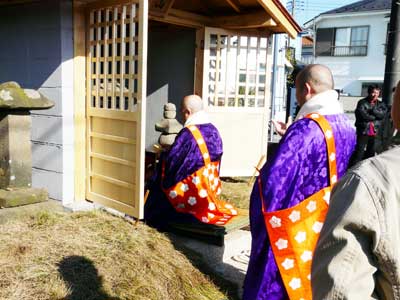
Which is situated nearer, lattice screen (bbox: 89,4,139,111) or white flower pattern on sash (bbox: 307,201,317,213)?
white flower pattern on sash (bbox: 307,201,317,213)

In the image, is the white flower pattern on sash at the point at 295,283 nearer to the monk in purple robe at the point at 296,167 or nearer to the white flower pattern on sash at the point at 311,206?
the monk in purple robe at the point at 296,167

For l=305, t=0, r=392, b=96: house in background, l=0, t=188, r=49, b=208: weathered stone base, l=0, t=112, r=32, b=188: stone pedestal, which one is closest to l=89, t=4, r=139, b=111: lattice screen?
l=0, t=112, r=32, b=188: stone pedestal

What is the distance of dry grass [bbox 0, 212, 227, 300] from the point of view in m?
3.06

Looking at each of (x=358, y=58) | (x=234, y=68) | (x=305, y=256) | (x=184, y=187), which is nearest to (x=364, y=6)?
(x=358, y=58)

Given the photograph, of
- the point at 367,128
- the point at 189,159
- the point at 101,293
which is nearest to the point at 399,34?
the point at 367,128

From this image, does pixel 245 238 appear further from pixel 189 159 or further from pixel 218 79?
pixel 218 79

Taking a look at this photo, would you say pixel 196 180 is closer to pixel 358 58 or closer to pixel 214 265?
pixel 214 265

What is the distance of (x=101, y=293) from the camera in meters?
3.08

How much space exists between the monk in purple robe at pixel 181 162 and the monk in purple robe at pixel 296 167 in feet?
5.02

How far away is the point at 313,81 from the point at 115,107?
2.33 meters

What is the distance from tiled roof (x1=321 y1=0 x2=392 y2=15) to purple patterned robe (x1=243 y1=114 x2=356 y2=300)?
26.0 meters

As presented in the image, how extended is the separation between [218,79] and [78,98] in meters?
2.42

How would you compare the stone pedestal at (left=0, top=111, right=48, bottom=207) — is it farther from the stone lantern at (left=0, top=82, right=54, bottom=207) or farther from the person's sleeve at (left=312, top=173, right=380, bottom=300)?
the person's sleeve at (left=312, top=173, right=380, bottom=300)

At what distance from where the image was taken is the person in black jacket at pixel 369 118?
7.49 meters
